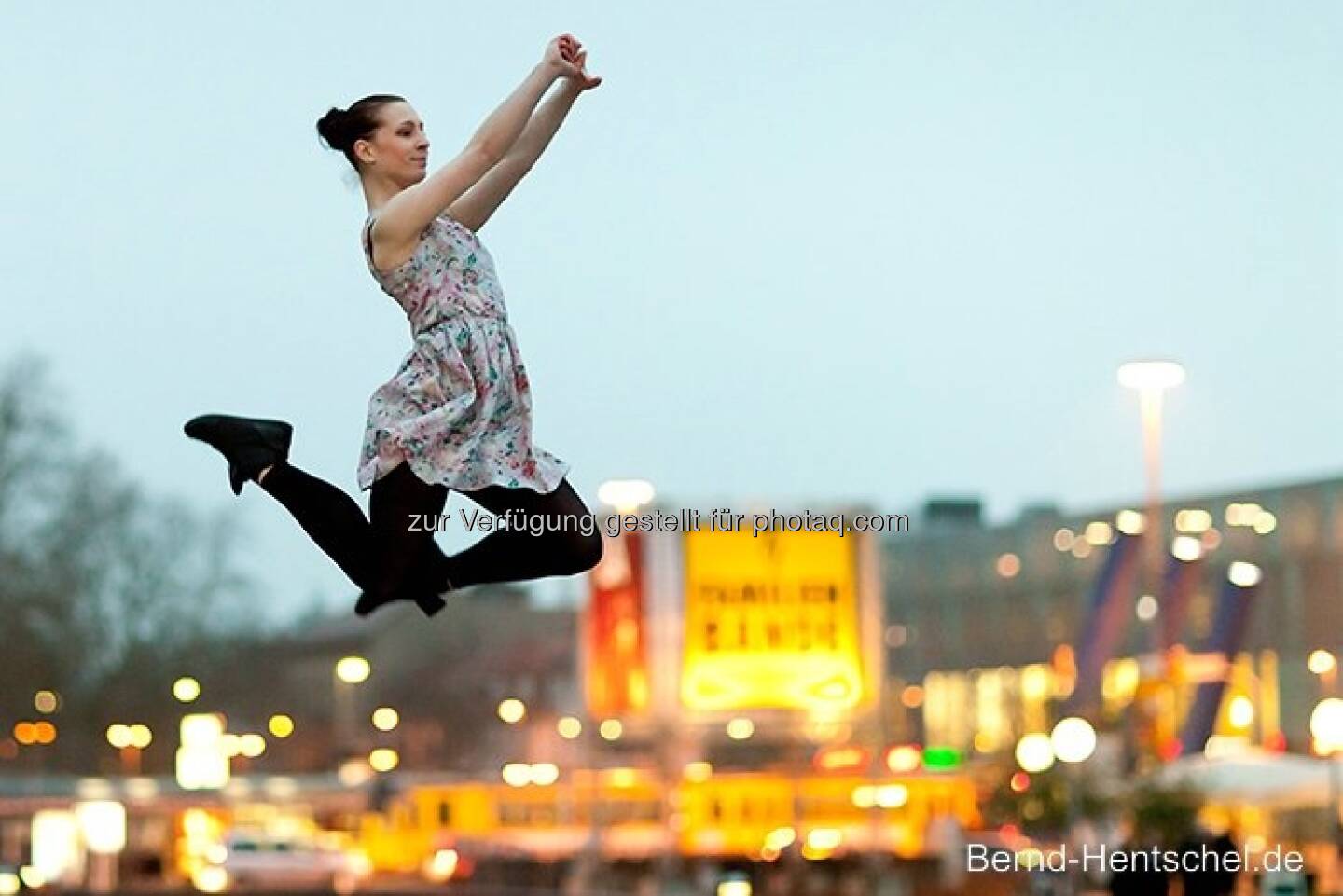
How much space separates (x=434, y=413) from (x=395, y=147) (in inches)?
16.9

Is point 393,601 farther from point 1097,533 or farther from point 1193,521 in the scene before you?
point 1097,533

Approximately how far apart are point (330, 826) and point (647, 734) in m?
A: 39.6

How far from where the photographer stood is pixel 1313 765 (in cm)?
4006

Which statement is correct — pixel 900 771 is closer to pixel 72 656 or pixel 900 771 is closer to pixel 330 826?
pixel 72 656

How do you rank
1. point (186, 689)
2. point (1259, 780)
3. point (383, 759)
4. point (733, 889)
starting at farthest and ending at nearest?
point (383, 759)
point (186, 689)
point (1259, 780)
point (733, 889)

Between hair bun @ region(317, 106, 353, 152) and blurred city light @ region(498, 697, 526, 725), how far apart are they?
328 feet

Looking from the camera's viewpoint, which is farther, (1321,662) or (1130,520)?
Answer: (1130,520)

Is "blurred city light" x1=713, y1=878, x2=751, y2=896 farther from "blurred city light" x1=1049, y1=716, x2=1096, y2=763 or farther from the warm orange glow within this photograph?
the warm orange glow

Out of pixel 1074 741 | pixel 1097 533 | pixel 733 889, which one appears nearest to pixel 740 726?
pixel 1097 533

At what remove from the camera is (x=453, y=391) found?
16.3 ft

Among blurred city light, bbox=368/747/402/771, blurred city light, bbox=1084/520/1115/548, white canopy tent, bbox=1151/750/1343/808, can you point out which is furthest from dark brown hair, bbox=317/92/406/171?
blurred city light, bbox=368/747/402/771

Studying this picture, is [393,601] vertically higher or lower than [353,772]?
lower

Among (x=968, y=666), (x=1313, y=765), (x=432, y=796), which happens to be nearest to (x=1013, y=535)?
(x=968, y=666)

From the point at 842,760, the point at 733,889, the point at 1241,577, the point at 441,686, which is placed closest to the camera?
the point at 733,889
